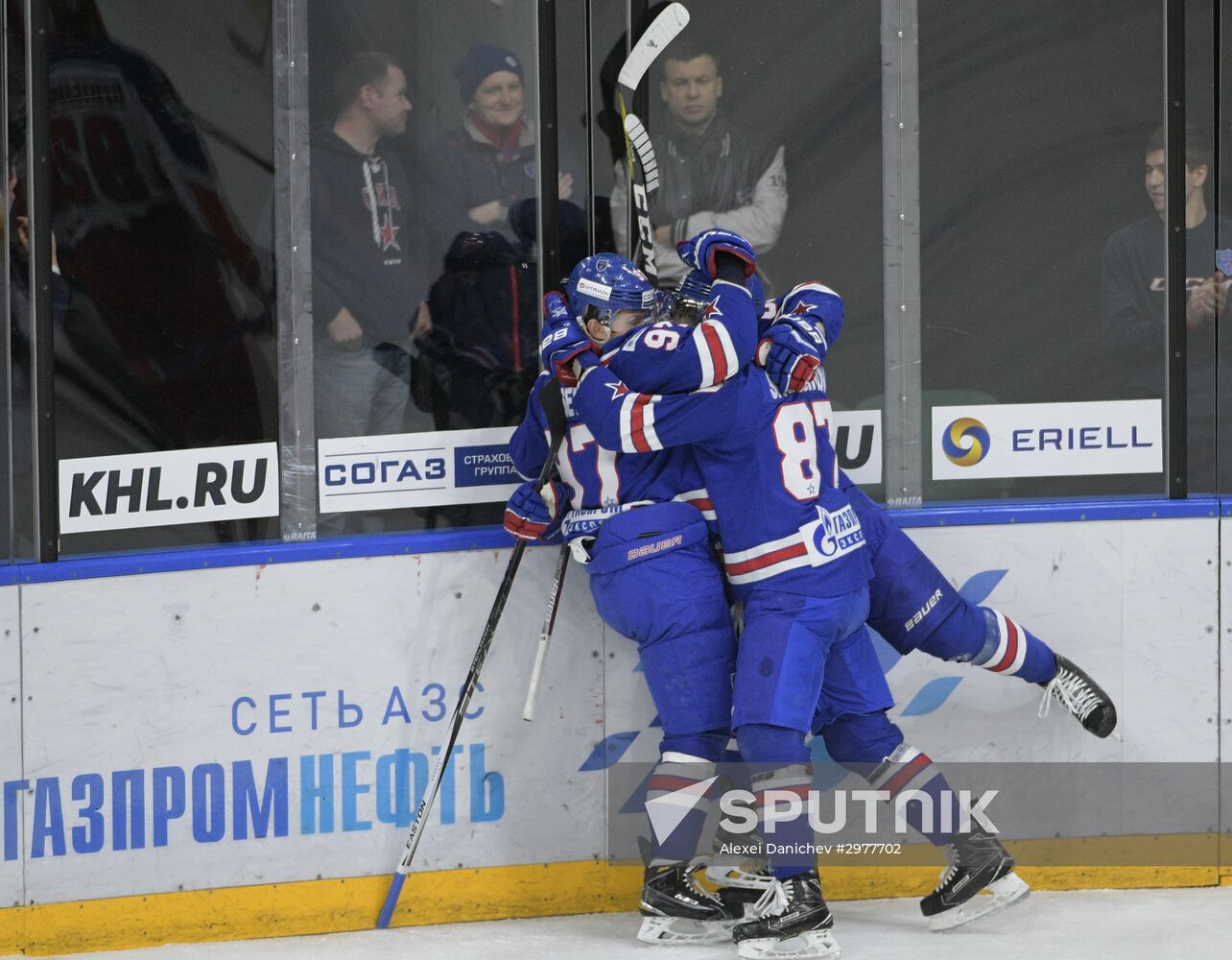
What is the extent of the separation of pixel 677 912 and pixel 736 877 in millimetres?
195

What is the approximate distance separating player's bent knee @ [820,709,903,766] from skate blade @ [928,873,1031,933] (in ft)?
1.21

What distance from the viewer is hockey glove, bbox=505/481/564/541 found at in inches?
145

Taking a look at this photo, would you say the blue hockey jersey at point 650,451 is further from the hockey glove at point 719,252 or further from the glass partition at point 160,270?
the glass partition at point 160,270

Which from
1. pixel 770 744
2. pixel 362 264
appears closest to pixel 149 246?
pixel 362 264

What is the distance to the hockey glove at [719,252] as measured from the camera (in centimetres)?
349

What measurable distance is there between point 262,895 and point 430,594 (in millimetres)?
753

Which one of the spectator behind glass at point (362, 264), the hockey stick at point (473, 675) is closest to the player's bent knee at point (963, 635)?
the hockey stick at point (473, 675)

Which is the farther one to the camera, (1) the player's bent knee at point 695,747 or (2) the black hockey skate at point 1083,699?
(2) the black hockey skate at point 1083,699

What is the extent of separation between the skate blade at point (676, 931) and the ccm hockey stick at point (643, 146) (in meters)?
1.45

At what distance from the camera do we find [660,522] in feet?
11.6

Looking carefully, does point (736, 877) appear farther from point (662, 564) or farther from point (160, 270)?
point (160, 270)

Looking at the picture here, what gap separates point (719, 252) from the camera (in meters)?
3.52

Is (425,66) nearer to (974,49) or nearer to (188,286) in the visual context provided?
(188,286)

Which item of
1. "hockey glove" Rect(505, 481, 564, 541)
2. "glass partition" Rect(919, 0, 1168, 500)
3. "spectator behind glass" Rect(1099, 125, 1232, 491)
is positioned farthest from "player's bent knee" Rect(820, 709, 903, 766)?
"spectator behind glass" Rect(1099, 125, 1232, 491)
